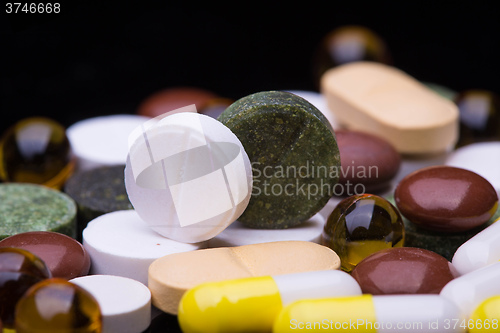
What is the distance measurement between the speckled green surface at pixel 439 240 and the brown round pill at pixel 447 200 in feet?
0.09

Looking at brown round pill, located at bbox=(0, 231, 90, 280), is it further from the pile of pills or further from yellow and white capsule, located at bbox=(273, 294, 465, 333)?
yellow and white capsule, located at bbox=(273, 294, 465, 333)

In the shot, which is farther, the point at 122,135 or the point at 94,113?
the point at 94,113

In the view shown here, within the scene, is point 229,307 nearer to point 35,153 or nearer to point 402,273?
point 402,273

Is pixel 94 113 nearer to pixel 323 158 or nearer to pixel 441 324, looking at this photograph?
pixel 323 158

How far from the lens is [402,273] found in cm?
139

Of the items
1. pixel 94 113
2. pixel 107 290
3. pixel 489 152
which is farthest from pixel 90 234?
pixel 94 113

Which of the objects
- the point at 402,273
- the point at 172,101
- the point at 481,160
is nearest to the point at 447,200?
the point at 402,273

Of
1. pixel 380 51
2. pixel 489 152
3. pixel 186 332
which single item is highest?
pixel 380 51

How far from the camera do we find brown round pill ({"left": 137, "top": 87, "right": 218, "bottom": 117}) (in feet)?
8.52

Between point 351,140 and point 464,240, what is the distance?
0.44 metres

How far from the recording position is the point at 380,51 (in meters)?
2.70

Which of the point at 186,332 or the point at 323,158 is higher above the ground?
the point at 323,158

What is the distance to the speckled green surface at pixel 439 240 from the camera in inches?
64.9

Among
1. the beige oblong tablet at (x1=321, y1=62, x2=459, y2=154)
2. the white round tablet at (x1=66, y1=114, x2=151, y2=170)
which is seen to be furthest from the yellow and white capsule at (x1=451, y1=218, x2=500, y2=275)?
the white round tablet at (x1=66, y1=114, x2=151, y2=170)
